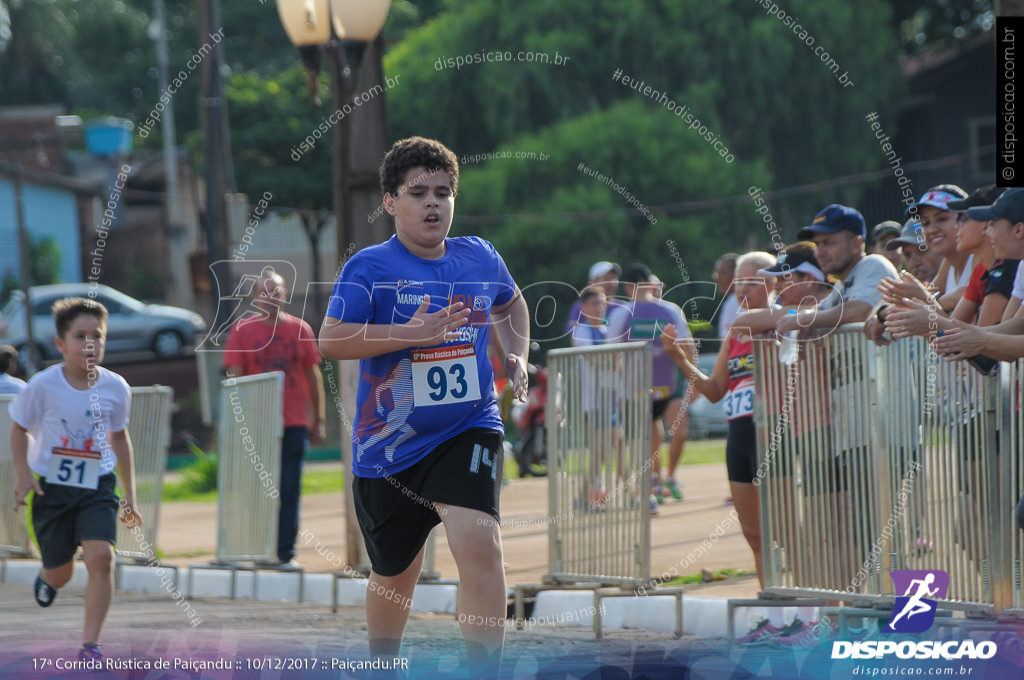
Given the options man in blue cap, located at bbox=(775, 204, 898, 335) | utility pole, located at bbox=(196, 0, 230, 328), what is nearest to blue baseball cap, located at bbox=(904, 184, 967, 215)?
man in blue cap, located at bbox=(775, 204, 898, 335)

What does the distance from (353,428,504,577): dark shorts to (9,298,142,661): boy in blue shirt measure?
218 cm

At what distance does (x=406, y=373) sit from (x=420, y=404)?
12 cm

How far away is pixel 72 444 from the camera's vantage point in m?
6.75

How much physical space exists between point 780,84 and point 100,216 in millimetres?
23984

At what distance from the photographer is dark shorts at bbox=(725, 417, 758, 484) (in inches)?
267

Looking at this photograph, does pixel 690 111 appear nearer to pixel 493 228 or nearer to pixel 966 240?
pixel 493 228

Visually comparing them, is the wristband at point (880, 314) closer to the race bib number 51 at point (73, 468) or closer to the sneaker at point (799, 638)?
the sneaker at point (799, 638)

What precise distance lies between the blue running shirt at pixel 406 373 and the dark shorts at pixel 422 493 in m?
0.04

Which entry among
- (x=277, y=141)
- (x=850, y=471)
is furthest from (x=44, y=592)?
(x=277, y=141)

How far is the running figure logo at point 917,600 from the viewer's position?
18.6ft

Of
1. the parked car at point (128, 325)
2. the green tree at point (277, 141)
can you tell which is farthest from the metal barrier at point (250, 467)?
the green tree at point (277, 141)

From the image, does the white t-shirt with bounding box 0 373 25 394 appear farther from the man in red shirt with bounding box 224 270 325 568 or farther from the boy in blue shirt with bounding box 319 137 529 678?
the boy in blue shirt with bounding box 319 137 529 678

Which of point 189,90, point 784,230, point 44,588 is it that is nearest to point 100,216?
point 189,90

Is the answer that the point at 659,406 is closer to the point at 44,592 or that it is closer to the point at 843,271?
the point at 843,271
